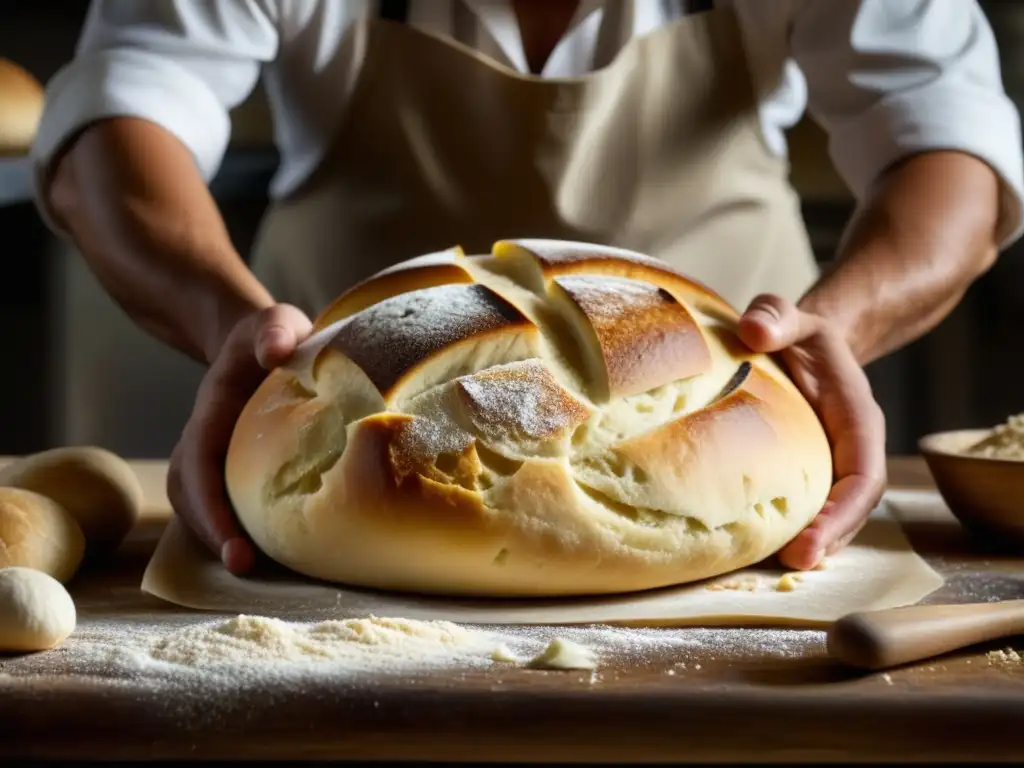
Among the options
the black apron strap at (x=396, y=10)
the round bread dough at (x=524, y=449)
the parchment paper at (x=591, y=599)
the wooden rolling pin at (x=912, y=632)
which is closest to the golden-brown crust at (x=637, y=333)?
the round bread dough at (x=524, y=449)

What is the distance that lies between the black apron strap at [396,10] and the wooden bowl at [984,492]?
0.90m

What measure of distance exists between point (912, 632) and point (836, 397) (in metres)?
0.42

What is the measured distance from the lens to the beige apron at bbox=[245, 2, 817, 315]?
1685 millimetres

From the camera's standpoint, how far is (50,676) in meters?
0.83

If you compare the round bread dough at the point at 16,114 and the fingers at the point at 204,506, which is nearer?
the fingers at the point at 204,506

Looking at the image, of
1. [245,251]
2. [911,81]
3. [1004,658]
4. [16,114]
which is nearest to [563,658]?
[1004,658]

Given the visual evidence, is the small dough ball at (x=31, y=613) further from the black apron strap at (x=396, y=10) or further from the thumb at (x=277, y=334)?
the black apron strap at (x=396, y=10)

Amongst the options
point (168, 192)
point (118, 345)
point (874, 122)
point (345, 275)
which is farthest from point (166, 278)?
point (118, 345)

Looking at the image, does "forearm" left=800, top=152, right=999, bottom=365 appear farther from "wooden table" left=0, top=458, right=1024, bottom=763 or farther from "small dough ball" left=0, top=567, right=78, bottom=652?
"small dough ball" left=0, top=567, right=78, bottom=652

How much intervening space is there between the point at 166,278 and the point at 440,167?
44 centimetres

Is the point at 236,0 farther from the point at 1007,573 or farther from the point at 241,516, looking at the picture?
the point at 1007,573

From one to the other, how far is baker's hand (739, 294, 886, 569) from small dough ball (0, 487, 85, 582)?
63cm

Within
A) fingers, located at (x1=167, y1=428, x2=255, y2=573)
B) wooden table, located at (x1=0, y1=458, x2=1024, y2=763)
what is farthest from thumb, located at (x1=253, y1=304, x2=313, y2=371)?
wooden table, located at (x1=0, y1=458, x2=1024, y2=763)

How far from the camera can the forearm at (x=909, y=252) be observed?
145 cm
